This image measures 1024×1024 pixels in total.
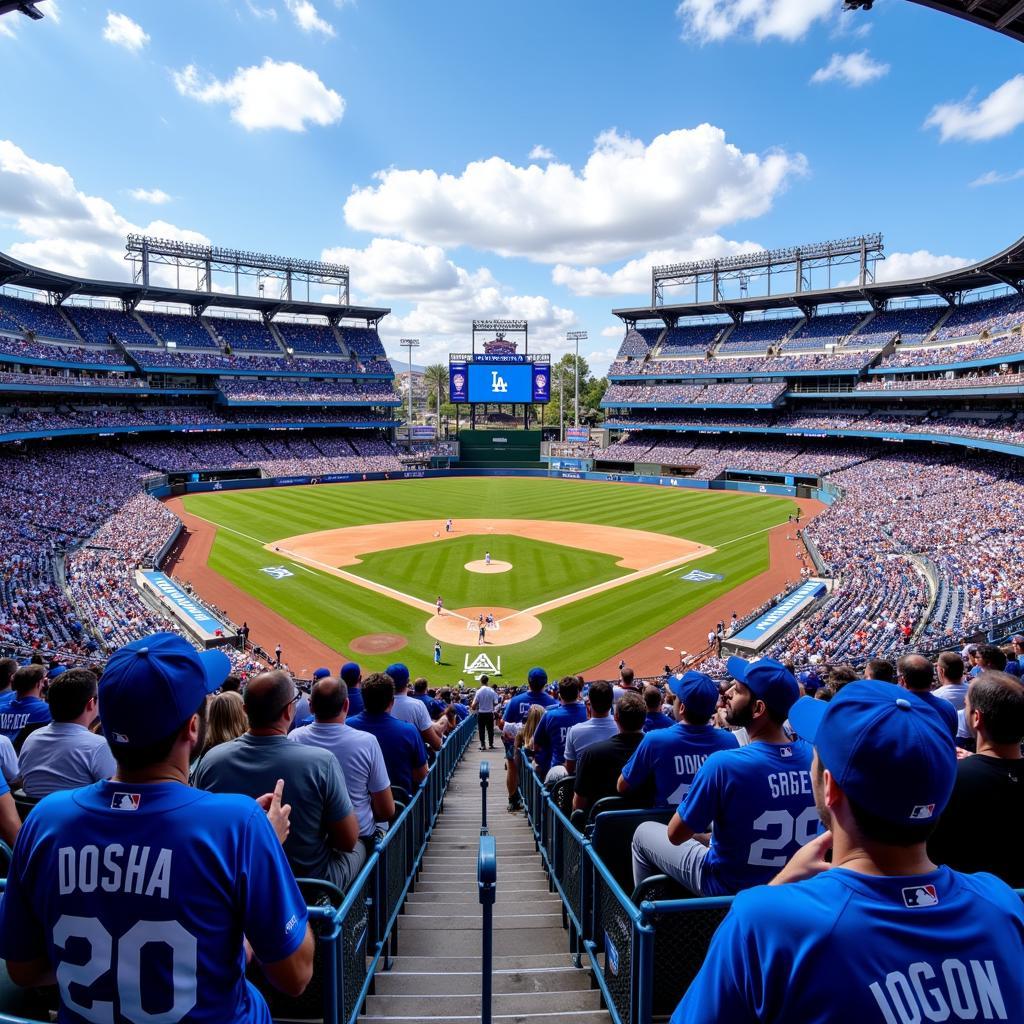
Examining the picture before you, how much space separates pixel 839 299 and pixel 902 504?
3855 cm

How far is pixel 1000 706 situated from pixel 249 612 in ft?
91.8

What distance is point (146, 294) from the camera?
69438 millimetres

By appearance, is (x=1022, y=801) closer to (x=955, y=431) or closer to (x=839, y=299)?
(x=955, y=431)

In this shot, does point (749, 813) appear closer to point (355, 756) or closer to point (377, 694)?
point (355, 756)

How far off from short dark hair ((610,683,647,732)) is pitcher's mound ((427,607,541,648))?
763 inches

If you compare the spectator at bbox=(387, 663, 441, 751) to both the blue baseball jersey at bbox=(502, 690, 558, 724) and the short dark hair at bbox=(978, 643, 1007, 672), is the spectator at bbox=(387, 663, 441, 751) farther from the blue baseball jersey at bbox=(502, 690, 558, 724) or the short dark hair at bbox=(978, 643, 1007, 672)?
the short dark hair at bbox=(978, 643, 1007, 672)

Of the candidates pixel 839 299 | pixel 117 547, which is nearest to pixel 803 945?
pixel 117 547

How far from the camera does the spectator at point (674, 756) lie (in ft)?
15.8

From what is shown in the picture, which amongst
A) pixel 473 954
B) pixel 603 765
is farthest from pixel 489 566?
pixel 473 954

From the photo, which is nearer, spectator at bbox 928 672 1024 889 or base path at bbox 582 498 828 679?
spectator at bbox 928 672 1024 889

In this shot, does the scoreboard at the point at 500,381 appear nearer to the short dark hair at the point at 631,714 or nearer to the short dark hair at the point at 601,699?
the short dark hair at the point at 601,699

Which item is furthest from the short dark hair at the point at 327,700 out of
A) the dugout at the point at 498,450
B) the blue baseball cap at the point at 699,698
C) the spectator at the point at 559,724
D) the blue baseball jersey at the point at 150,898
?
the dugout at the point at 498,450

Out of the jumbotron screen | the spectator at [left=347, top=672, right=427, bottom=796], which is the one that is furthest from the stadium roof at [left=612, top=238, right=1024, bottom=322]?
the spectator at [left=347, top=672, right=427, bottom=796]

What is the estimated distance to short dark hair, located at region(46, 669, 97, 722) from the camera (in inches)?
186
